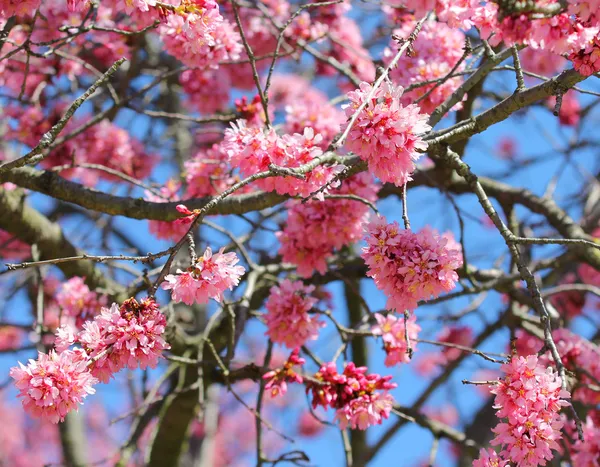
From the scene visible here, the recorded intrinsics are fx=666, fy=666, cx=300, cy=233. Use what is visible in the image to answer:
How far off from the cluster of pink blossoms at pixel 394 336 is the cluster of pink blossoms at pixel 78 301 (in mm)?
1263

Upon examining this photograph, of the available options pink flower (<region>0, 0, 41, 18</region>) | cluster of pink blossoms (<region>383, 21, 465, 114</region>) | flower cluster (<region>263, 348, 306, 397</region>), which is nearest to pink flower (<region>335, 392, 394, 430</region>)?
flower cluster (<region>263, 348, 306, 397</region>)

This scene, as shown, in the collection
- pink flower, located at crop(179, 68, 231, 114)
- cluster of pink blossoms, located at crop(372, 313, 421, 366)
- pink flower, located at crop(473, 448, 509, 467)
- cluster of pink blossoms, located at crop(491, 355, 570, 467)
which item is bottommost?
pink flower, located at crop(473, 448, 509, 467)

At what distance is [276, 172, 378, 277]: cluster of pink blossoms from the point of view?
8.86 ft

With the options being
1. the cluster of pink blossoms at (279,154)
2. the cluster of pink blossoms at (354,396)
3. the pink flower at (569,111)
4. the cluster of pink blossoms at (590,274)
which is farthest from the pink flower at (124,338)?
the pink flower at (569,111)

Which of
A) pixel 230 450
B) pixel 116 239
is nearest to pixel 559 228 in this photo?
pixel 116 239

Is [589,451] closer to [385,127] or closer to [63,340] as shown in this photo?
[385,127]

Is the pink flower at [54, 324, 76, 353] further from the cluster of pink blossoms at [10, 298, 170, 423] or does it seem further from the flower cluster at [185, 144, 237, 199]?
the flower cluster at [185, 144, 237, 199]

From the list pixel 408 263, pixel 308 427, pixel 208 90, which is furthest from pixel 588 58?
pixel 308 427

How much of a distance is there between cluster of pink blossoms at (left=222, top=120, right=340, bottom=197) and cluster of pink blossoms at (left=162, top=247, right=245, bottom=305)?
0.36 meters

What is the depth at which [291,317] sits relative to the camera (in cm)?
261

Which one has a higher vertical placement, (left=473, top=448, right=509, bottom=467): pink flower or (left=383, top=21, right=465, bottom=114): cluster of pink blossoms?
(left=383, top=21, right=465, bottom=114): cluster of pink blossoms

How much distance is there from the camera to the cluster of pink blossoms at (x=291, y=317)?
103 inches

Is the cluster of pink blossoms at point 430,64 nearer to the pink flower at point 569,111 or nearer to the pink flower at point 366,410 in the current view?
the pink flower at point 366,410

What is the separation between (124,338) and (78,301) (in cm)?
126
